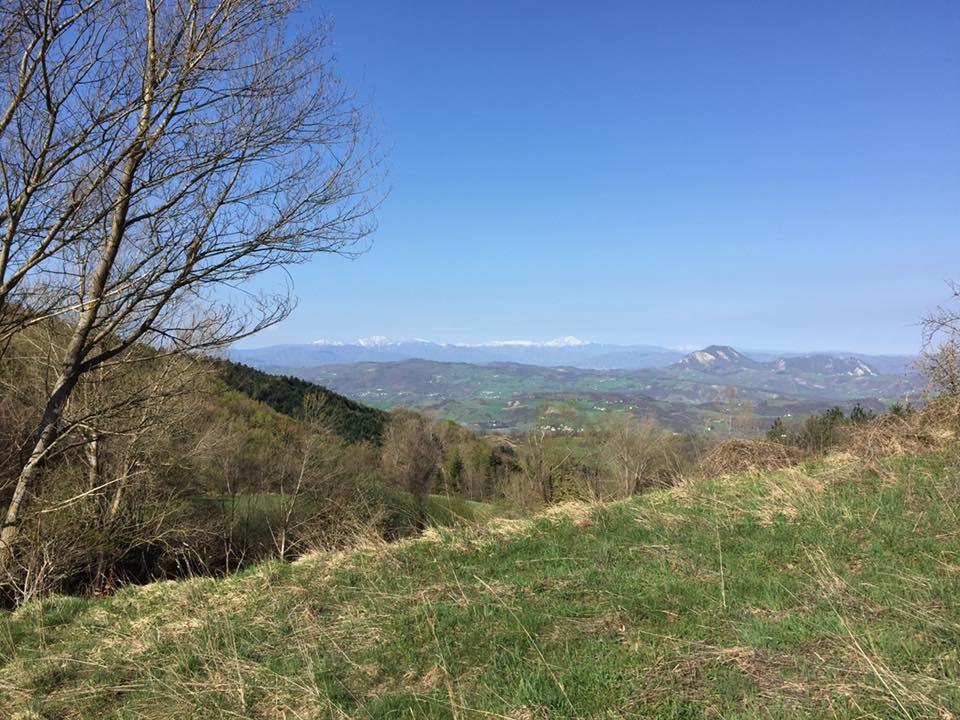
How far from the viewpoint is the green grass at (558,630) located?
2666 mm

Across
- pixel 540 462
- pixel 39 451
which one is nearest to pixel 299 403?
pixel 540 462

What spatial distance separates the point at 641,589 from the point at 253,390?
189 feet

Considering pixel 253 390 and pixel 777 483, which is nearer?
pixel 777 483

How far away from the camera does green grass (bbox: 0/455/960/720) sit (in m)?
2.67

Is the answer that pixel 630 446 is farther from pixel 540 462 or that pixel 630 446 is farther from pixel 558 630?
pixel 558 630

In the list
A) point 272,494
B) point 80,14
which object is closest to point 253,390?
point 272,494

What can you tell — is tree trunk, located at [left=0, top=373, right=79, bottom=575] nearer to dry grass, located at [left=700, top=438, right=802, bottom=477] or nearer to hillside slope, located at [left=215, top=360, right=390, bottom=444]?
dry grass, located at [left=700, top=438, right=802, bottom=477]

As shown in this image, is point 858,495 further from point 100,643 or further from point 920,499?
point 100,643

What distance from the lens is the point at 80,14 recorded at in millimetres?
4812

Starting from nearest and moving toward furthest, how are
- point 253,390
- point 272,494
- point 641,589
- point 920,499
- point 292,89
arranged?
point 641,589
point 920,499
point 292,89
point 272,494
point 253,390

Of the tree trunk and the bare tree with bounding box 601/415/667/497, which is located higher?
the tree trunk

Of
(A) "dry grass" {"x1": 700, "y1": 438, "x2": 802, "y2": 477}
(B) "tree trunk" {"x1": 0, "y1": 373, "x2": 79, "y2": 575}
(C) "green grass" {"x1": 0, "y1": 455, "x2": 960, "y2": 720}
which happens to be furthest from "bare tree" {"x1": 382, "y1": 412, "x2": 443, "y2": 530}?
(C) "green grass" {"x1": 0, "y1": 455, "x2": 960, "y2": 720}

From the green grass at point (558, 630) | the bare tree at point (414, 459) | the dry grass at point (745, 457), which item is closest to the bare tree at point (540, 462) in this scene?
the bare tree at point (414, 459)

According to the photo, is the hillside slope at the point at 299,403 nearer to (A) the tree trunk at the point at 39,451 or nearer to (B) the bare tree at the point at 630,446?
(B) the bare tree at the point at 630,446
